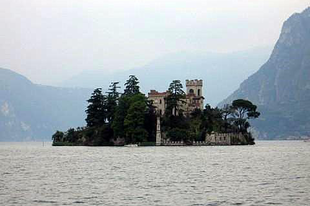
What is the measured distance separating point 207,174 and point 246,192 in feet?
53.4

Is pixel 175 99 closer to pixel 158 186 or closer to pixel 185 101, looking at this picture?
pixel 185 101

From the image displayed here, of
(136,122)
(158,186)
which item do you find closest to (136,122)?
(136,122)

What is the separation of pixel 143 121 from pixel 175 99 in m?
12.6

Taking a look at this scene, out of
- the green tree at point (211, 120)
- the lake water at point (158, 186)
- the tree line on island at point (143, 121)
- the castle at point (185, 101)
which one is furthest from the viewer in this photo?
the castle at point (185, 101)

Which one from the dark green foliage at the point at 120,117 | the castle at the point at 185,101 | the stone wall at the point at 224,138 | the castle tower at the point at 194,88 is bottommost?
the stone wall at the point at 224,138

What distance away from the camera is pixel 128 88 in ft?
575

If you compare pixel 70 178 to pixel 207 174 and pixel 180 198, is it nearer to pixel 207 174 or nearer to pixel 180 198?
pixel 207 174

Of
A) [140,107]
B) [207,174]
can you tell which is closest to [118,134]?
[140,107]

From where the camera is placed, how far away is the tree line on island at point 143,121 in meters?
153

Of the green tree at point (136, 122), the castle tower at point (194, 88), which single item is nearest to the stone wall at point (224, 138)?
the castle tower at point (194, 88)

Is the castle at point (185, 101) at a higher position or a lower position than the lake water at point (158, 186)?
higher

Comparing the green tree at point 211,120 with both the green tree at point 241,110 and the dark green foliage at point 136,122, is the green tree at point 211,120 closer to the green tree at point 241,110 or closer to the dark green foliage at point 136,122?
the green tree at point 241,110

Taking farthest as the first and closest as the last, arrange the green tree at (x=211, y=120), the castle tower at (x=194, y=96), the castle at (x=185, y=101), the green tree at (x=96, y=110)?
the castle tower at (x=194, y=96) → the green tree at (x=96, y=110) → the castle at (x=185, y=101) → the green tree at (x=211, y=120)

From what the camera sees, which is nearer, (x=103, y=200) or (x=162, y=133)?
(x=103, y=200)
